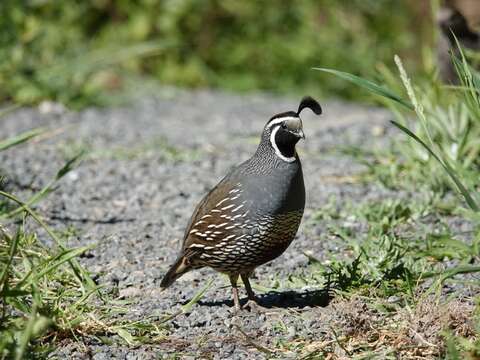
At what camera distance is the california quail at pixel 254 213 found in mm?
3895

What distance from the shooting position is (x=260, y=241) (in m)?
3.89

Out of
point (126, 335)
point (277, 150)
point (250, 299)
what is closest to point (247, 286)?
point (250, 299)

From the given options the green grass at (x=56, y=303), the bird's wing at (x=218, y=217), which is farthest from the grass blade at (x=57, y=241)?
the bird's wing at (x=218, y=217)

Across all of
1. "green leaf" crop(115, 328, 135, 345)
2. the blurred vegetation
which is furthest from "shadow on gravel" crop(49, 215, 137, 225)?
the blurred vegetation

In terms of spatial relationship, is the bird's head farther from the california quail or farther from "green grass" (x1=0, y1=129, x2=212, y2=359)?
"green grass" (x1=0, y1=129, x2=212, y2=359)

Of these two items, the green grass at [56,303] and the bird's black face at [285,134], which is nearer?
the green grass at [56,303]

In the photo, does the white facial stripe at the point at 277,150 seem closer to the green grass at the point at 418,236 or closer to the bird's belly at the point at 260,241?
the bird's belly at the point at 260,241

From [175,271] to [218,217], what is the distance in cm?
34

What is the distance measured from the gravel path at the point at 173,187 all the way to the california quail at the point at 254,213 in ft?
0.71

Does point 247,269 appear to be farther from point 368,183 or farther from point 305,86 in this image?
point 305,86

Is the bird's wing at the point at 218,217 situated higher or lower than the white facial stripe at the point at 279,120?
lower

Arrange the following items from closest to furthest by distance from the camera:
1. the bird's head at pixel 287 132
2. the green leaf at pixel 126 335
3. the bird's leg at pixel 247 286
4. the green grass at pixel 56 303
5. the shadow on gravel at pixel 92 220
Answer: the green grass at pixel 56 303 → the green leaf at pixel 126 335 → the bird's head at pixel 287 132 → the bird's leg at pixel 247 286 → the shadow on gravel at pixel 92 220

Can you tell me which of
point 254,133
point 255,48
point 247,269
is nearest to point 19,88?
point 254,133

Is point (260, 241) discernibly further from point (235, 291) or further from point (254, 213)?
point (235, 291)
